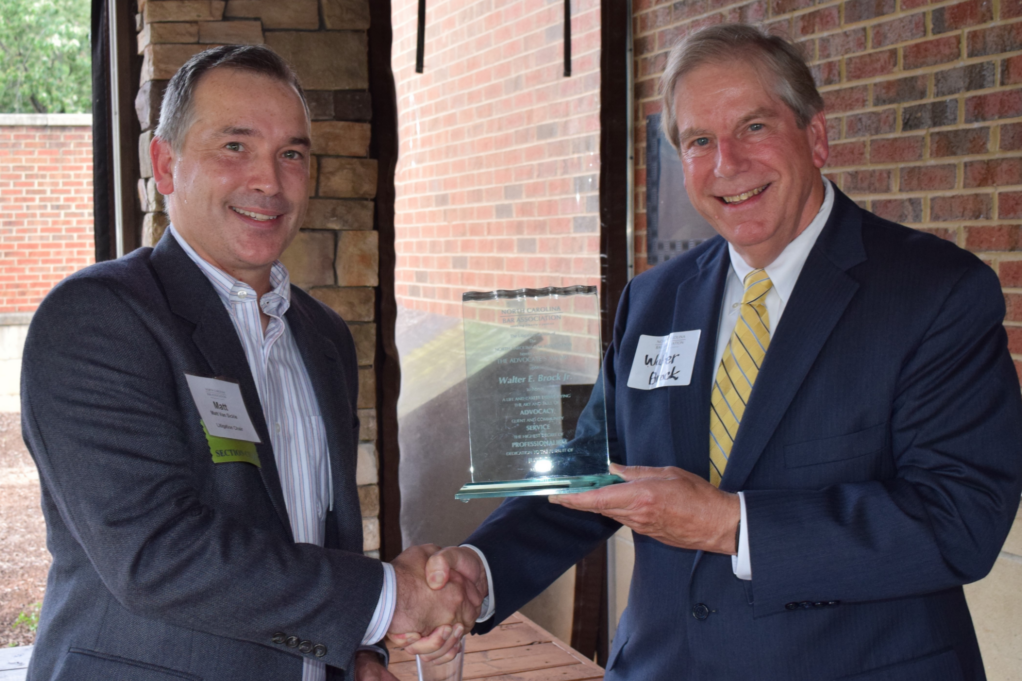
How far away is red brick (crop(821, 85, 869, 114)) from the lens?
9.32ft

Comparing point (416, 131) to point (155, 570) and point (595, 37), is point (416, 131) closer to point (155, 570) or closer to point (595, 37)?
point (595, 37)

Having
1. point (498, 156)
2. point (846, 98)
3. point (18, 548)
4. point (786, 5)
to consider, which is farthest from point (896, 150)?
point (18, 548)

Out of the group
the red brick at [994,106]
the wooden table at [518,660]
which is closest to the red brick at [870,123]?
the red brick at [994,106]

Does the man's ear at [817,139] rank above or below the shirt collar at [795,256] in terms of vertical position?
above

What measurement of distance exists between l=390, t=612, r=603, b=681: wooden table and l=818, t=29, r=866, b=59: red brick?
2.26m

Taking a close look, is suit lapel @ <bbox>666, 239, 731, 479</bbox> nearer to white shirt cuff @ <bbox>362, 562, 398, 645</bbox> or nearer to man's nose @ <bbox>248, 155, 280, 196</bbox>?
white shirt cuff @ <bbox>362, 562, 398, 645</bbox>

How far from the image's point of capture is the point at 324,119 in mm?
3090

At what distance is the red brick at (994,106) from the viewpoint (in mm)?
2402

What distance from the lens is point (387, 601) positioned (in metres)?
1.66

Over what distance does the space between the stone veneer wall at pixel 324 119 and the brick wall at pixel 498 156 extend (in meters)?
0.49

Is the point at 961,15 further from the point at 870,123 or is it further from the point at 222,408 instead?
the point at 222,408

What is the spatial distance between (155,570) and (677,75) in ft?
4.34

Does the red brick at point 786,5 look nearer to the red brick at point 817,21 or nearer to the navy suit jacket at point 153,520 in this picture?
the red brick at point 817,21

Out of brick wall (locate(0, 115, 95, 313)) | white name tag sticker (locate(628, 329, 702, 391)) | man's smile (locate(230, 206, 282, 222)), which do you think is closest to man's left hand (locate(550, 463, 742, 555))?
white name tag sticker (locate(628, 329, 702, 391))
